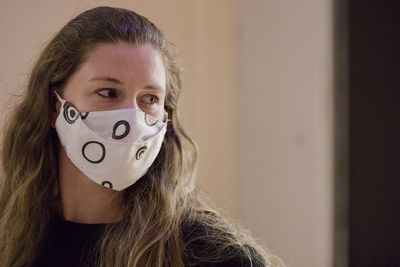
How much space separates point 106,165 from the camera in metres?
1.24

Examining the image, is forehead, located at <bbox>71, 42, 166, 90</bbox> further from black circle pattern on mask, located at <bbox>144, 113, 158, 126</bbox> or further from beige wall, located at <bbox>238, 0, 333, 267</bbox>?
beige wall, located at <bbox>238, 0, 333, 267</bbox>

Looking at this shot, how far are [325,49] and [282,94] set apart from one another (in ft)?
0.84

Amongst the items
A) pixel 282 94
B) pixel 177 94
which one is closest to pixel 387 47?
pixel 282 94

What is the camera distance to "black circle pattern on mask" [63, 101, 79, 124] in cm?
127

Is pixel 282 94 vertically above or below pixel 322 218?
above

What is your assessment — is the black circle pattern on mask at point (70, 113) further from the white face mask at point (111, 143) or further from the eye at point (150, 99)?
the eye at point (150, 99)

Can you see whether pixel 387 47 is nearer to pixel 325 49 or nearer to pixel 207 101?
pixel 325 49

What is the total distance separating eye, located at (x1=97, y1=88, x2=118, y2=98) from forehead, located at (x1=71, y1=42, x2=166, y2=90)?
3cm

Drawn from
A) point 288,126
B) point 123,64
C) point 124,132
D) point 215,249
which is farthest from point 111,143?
point 288,126

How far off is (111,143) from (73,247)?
242mm

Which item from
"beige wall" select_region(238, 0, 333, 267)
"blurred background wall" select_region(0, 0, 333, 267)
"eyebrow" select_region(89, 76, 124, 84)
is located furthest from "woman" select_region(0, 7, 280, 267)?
"beige wall" select_region(238, 0, 333, 267)

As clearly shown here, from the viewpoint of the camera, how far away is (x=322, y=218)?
7.78 ft

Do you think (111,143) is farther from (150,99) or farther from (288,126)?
(288,126)

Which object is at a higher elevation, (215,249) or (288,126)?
(288,126)
